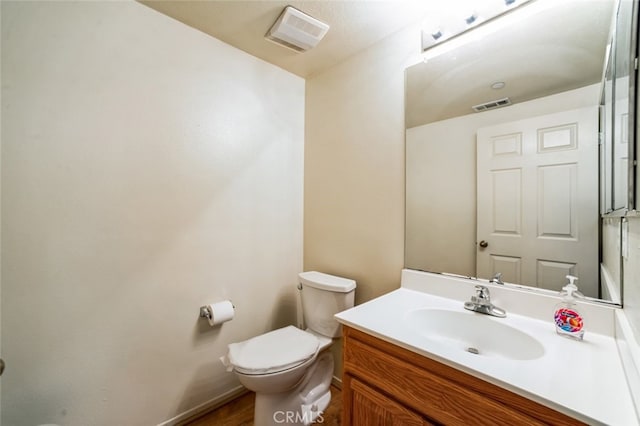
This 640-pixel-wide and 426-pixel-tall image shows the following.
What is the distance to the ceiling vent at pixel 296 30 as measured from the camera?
136 centimetres

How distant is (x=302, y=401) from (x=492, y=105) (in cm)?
183

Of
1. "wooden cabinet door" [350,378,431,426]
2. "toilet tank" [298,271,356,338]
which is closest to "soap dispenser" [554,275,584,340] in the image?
"wooden cabinet door" [350,378,431,426]

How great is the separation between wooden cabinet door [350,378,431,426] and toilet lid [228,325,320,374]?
1.19ft

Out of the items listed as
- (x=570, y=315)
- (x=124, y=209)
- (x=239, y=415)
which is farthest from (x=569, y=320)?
(x=124, y=209)

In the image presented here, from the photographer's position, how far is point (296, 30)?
146 cm

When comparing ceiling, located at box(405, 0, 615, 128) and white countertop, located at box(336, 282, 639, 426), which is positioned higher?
ceiling, located at box(405, 0, 615, 128)

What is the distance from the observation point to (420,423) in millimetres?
810

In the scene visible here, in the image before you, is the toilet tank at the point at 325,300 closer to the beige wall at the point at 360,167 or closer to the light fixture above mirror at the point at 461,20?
the beige wall at the point at 360,167

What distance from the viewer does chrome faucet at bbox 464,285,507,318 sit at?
1055 mm

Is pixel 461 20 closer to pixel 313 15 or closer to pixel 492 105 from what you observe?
pixel 492 105

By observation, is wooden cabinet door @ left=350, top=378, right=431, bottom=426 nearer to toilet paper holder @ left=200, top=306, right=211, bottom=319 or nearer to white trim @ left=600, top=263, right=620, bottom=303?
white trim @ left=600, top=263, right=620, bottom=303

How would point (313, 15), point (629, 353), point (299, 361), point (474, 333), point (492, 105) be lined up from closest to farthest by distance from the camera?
point (629, 353) < point (474, 333) < point (492, 105) < point (299, 361) < point (313, 15)

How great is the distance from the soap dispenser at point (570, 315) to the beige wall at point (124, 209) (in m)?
1.55

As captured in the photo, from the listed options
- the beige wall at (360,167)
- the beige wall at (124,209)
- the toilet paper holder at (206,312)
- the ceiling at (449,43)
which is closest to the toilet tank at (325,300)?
the beige wall at (360,167)
